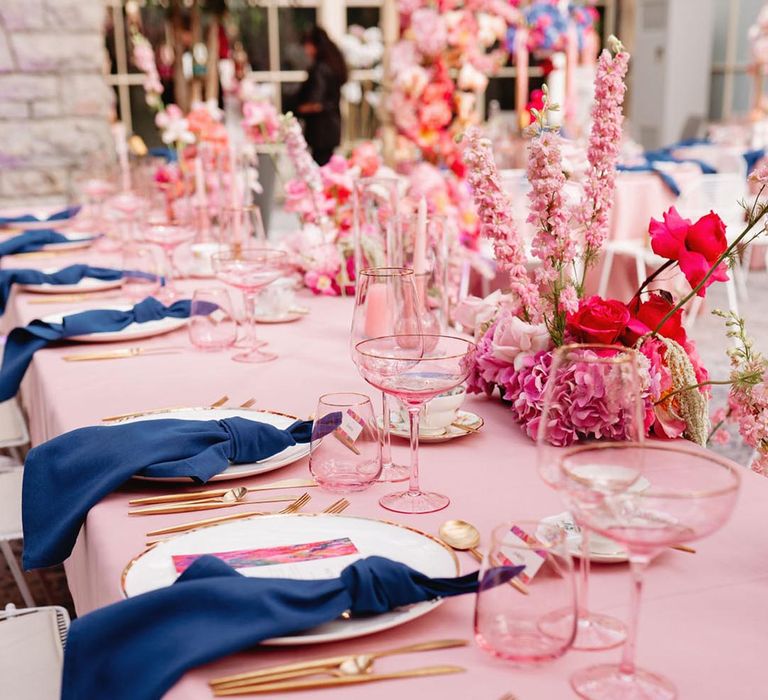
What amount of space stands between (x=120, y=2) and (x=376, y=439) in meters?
7.79

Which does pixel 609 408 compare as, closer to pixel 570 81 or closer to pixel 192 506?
pixel 192 506

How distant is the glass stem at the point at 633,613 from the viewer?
76cm

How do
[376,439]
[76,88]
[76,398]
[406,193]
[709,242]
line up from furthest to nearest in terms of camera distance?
[76,88] → [406,193] → [76,398] → [709,242] → [376,439]

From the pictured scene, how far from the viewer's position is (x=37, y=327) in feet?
6.35

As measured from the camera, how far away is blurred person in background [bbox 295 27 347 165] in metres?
6.84

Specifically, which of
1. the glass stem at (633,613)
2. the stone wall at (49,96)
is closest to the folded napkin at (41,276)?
the glass stem at (633,613)

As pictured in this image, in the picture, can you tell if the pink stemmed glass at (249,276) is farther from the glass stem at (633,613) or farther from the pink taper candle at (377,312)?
the glass stem at (633,613)

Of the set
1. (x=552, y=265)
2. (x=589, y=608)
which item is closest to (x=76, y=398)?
(x=552, y=265)

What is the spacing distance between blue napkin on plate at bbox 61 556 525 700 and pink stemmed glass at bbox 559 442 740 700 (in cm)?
10

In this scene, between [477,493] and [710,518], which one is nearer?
[710,518]

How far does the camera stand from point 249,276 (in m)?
1.83

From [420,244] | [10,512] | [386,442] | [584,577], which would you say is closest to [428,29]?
[420,244]

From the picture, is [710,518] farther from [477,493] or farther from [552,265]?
[552,265]

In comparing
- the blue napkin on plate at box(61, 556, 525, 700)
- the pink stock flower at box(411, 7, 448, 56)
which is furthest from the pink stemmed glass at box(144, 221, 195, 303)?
the pink stock flower at box(411, 7, 448, 56)
